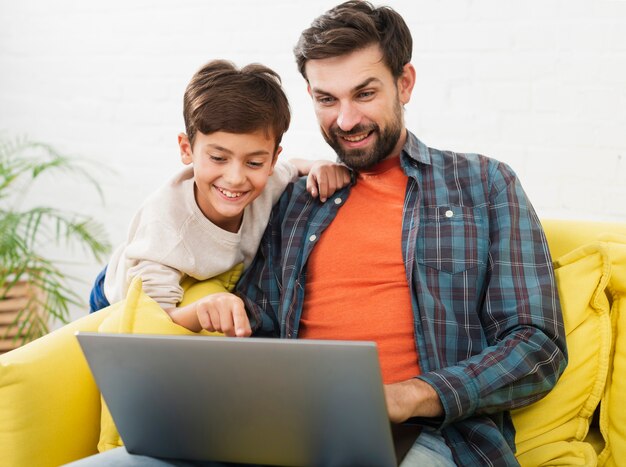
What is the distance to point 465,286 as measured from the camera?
1690 millimetres

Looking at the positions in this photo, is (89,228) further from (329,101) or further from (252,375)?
(252,375)

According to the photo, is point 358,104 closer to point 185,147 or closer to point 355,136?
point 355,136

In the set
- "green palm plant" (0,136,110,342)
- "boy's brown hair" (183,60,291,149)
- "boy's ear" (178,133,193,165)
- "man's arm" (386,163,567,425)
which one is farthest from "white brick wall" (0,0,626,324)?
"boy's ear" (178,133,193,165)

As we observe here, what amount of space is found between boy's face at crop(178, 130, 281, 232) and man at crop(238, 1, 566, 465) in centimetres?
18

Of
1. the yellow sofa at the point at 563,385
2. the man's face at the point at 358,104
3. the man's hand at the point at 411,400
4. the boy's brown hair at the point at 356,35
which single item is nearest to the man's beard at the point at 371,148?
the man's face at the point at 358,104

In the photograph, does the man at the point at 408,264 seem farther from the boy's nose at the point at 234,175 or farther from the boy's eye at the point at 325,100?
the boy's nose at the point at 234,175

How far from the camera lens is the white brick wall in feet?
7.22

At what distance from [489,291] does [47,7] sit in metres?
2.27

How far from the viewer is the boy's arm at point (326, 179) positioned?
6.26ft

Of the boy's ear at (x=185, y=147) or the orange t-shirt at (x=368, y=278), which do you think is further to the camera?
the boy's ear at (x=185, y=147)

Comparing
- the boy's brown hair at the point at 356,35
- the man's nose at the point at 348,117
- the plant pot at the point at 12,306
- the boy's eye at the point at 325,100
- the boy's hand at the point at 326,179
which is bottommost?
the plant pot at the point at 12,306

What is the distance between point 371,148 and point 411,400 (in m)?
0.67

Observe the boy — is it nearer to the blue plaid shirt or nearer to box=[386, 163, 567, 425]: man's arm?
the blue plaid shirt

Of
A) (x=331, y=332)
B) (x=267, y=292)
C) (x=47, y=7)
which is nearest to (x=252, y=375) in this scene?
(x=331, y=332)
